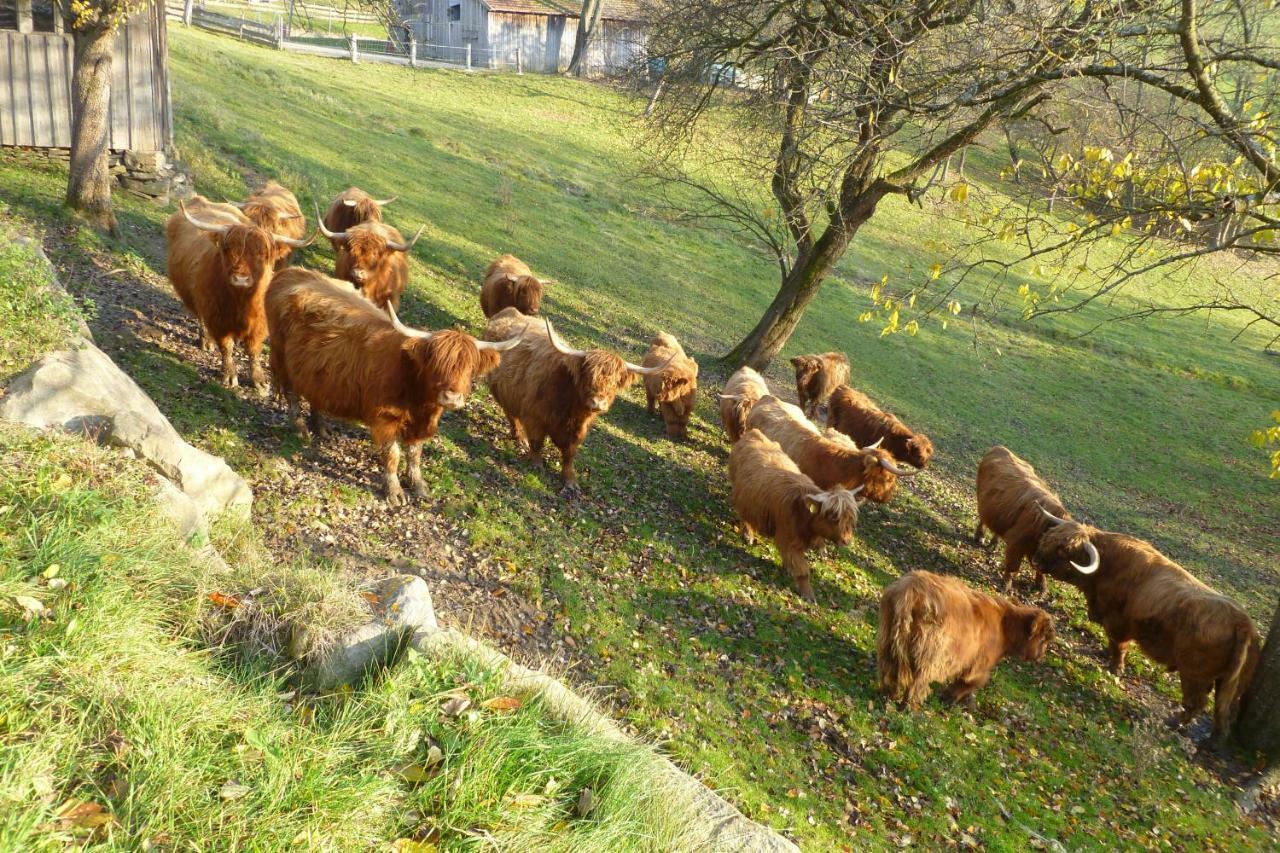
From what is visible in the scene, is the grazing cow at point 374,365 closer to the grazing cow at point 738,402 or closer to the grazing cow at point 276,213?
the grazing cow at point 276,213

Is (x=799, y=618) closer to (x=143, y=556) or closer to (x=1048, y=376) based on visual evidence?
(x=143, y=556)

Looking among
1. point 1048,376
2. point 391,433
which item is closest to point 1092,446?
point 1048,376

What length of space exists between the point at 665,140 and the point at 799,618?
963 centimetres

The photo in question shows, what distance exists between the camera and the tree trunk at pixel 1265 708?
8.13 meters

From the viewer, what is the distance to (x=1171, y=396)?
24281mm

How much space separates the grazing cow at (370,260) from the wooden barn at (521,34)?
42.2 m

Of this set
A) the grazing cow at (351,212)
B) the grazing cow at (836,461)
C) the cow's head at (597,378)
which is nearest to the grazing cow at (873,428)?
the grazing cow at (836,461)

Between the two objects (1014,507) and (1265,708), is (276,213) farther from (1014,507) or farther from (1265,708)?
(1265,708)

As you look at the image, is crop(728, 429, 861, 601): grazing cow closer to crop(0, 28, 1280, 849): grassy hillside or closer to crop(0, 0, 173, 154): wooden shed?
crop(0, 28, 1280, 849): grassy hillside

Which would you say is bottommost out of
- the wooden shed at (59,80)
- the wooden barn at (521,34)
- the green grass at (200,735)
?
the green grass at (200,735)

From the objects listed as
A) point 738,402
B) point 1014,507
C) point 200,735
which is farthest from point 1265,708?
point 200,735

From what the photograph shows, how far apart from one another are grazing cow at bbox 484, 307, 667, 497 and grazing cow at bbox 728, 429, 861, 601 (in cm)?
206

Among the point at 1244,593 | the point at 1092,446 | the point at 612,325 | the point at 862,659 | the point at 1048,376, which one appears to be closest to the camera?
the point at 862,659

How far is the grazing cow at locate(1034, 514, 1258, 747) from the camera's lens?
8539 mm
